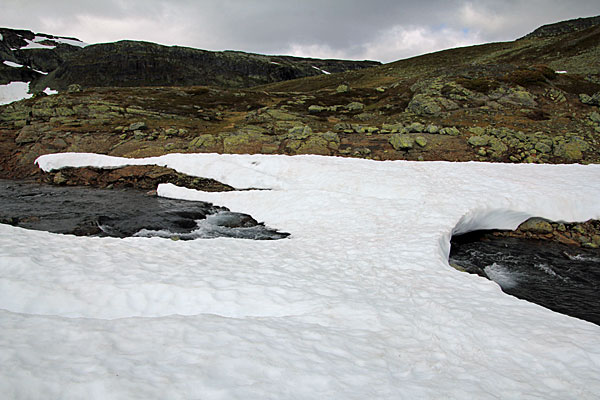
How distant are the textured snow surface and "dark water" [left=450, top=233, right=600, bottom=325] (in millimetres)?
102548

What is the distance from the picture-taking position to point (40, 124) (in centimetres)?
2948

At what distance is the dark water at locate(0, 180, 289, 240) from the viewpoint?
1312cm

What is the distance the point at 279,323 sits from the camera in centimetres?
540

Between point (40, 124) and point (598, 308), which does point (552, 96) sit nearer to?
point (598, 308)

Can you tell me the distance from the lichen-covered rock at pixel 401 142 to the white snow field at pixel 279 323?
12363 millimetres

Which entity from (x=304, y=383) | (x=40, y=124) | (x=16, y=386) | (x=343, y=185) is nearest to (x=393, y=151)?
(x=343, y=185)

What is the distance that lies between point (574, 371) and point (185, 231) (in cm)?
1256

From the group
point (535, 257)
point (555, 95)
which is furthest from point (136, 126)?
point (555, 95)

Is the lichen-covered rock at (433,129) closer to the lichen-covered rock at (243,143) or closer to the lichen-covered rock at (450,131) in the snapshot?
the lichen-covered rock at (450,131)

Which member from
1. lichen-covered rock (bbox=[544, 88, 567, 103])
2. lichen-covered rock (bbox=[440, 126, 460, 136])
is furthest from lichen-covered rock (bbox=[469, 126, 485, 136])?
lichen-covered rock (bbox=[544, 88, 567, 103])

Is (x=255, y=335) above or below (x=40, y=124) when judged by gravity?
below

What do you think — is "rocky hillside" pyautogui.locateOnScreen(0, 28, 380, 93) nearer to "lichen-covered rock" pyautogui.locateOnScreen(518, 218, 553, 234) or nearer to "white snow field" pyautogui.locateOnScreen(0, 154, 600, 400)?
"white snow field" pyautogui.locateOnScreen(0, 154, 600, 400)

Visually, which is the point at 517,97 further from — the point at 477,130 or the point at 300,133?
the point at 300,133

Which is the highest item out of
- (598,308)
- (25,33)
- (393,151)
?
(25,33)
